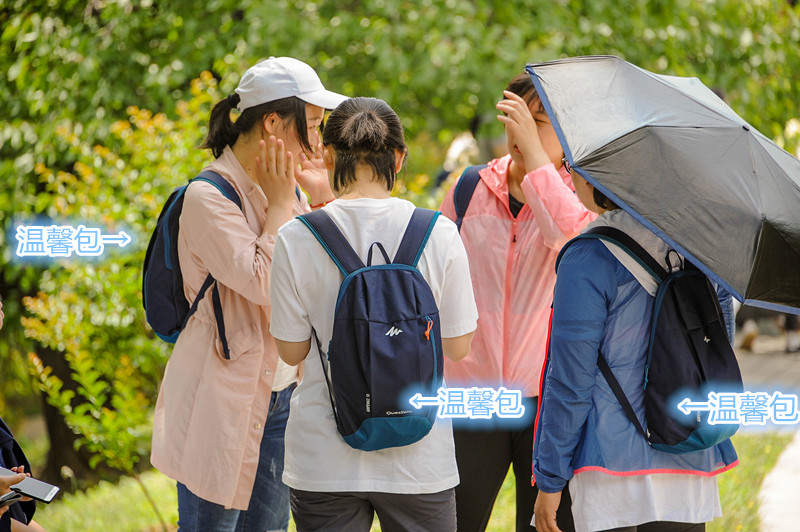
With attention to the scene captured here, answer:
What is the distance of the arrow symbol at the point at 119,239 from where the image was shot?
4.57 m

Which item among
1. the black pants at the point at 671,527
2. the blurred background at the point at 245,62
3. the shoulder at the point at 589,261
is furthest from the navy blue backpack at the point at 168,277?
the blurred background at the point at 245,62

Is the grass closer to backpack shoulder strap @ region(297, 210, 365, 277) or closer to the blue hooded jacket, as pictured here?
the blue hooded jacket

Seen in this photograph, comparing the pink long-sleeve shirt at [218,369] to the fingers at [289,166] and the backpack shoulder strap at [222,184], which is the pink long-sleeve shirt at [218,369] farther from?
the fingers at [289,166]

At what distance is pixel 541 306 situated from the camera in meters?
2.73

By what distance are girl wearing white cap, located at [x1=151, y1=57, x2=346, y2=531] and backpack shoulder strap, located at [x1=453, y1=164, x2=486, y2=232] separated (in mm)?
537

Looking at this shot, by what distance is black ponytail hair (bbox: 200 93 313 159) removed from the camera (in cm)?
258

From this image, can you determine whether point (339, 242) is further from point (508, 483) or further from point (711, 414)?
point (508, 483)

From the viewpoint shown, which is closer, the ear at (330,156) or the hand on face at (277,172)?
the ear at (330,156)

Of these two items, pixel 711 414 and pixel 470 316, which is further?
pixel 470 316

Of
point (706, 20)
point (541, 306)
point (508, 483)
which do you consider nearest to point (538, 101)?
point (541, 306)

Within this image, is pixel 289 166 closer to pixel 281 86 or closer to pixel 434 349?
pixel 281 86

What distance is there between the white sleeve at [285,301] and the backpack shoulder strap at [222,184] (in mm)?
508

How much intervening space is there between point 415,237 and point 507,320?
80 centimetres

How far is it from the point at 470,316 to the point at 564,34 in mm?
5072
